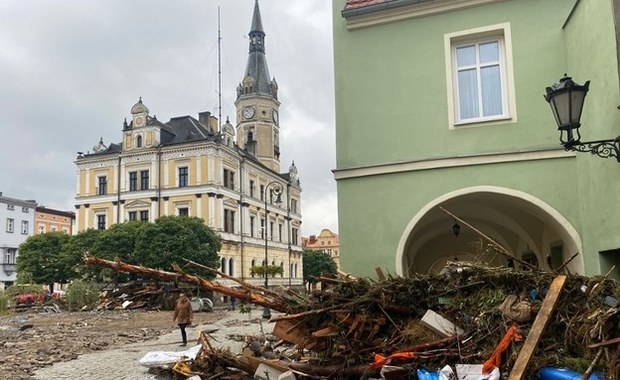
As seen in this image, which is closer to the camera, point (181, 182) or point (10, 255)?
point (181, 182)

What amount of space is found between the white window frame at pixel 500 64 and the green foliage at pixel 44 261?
1681 inches

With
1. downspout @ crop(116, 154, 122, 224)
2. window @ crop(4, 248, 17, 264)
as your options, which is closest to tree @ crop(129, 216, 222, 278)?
downspout @ crop(116, 154, 122, 224)

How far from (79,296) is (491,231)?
3033 cm

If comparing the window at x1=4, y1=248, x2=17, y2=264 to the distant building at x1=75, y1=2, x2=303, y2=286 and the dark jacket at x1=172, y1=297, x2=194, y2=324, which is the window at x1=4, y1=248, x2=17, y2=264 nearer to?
the distant building at x1=75, y1=2, x2=303, y2=286

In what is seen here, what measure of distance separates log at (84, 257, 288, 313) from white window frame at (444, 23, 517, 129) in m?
4.34

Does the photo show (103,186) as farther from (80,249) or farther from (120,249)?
(120,249)

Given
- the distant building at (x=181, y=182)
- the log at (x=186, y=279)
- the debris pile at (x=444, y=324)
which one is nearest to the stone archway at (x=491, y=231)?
the debris pile at (x=444, y=324)

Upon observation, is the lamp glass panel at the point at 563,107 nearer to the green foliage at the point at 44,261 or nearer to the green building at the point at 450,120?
the green building at the point at 450,120

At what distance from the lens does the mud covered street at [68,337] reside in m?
13.7

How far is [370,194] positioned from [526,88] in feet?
10.0

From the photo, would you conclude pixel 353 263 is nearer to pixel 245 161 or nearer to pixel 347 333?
pixel 347 333

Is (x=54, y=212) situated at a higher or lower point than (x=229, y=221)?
higher

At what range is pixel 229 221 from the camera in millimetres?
57719

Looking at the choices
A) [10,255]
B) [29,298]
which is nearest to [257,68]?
[10,255]
